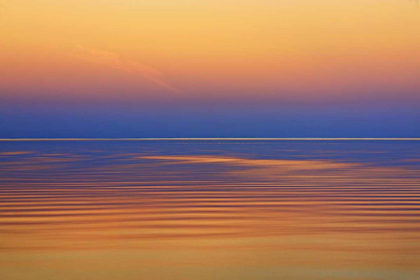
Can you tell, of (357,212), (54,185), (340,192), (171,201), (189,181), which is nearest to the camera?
(357,212)

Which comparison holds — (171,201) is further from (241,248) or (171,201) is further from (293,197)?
(241,248)

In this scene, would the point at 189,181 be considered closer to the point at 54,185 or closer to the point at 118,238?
the point at 54,185

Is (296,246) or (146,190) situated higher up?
(146,190)

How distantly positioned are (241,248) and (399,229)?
267 centimetres

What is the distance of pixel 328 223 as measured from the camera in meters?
10.2

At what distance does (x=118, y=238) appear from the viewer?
8.80 metres

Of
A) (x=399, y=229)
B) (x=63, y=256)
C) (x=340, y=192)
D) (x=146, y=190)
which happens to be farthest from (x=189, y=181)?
(x=63, y=256)

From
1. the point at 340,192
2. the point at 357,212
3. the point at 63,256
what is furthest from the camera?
the point at 340,192

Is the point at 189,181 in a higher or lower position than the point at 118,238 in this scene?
higher

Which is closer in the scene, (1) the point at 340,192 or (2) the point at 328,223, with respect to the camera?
(2) the point at 328,223

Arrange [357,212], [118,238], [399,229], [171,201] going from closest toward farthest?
[118,238], [399,229], [357,212], [171,201]

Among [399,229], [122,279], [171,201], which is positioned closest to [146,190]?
[171,201]

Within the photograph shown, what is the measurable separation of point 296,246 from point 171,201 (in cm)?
550

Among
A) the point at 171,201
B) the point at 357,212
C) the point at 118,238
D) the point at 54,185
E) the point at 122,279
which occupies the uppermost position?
the point at 54,185
